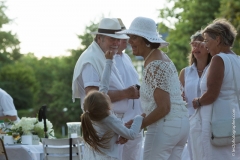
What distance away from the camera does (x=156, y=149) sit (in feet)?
17.1

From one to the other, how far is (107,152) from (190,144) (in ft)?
5.08

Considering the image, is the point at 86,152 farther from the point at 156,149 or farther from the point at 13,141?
the point at 13,141

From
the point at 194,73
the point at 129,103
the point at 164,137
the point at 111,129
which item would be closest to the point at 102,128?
the point at 111,129

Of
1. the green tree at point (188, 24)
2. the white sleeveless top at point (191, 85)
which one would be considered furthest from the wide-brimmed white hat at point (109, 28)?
the green tree at point (188, 24)

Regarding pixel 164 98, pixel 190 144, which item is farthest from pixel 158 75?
pixel 190 144

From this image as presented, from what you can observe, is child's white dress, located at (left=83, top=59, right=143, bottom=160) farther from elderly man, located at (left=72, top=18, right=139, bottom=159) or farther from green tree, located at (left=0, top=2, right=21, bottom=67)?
green tree, located at (left=0, top=2, right=21, bottom=67)

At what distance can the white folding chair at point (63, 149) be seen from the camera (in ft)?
24.0

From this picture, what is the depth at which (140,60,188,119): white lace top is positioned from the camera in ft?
17.1

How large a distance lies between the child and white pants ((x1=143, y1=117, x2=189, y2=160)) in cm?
13

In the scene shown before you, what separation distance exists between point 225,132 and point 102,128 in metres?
1.18

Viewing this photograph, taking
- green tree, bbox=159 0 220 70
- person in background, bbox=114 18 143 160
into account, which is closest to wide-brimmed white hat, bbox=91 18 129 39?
person in background, bbox=114 18 143 160

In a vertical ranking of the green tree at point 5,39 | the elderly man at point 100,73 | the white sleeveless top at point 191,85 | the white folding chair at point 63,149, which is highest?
the elderly man at point 100,73

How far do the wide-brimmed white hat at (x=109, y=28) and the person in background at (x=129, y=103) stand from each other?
0.52 feet

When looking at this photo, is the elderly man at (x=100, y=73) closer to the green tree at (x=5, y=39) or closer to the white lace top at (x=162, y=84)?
the white lace top at (x=162, y=84)
